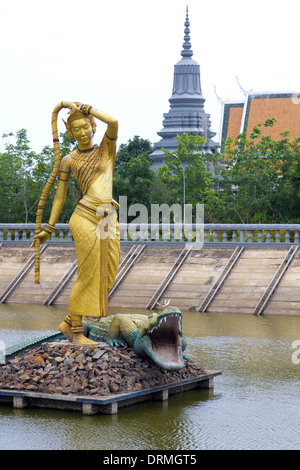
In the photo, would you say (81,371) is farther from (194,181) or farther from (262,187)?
(194,181)

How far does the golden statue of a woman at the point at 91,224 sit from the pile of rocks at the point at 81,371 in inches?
22.7

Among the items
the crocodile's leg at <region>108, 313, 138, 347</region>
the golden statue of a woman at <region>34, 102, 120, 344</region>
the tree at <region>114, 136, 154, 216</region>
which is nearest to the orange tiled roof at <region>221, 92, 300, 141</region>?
the tree at <region>114, 136, 154, 216</region>

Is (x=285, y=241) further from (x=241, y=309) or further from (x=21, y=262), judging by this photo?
(x=21, y=262)

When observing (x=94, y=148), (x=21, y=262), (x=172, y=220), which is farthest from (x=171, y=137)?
(x=94, y=148)

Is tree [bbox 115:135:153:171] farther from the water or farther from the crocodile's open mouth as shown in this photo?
the crocodile's open mouth

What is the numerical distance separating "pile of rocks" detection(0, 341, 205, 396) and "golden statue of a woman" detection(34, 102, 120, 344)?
0.58m

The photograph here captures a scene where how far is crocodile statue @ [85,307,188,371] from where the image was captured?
12734 mm

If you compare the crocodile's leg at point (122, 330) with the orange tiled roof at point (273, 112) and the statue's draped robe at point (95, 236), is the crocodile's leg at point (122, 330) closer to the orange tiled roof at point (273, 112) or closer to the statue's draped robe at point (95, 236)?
the statue's draped robe at point (95, 236)

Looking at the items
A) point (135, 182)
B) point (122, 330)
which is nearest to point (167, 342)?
point (122, 330)

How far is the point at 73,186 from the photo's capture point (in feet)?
120

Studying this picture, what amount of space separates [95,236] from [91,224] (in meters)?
0.19

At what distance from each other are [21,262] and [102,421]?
48.9 feet

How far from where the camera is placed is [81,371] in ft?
41.4
